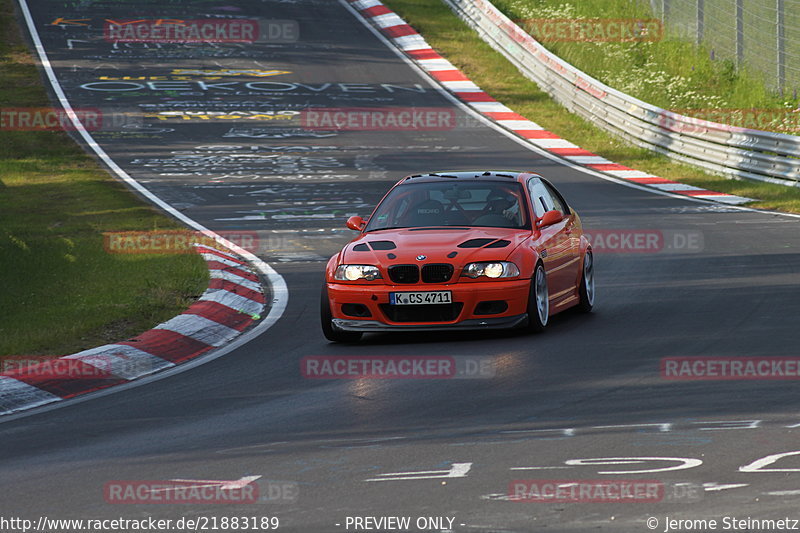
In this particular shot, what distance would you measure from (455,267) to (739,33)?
2032 cm

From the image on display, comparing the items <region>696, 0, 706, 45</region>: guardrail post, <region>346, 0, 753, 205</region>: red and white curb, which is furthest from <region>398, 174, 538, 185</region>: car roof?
<region>696, 0, 706, 45</region>: guardrail post

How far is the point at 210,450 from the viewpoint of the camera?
282 inches

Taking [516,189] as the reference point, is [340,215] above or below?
below

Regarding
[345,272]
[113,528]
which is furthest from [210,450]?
[345,272]

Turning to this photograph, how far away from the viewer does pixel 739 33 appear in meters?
29.0

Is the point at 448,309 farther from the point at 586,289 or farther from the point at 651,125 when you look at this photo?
the point at 651,125

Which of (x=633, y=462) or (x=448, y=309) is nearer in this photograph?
(x=633, y=462)

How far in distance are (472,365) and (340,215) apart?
10796 millimetres

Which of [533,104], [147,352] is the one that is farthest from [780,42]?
[147,352]

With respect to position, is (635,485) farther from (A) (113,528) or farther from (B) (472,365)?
(B) (472,365)

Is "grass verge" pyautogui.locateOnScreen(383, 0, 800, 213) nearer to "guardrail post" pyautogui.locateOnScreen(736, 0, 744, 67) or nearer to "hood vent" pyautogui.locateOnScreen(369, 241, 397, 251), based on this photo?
"guardrail post" pyautogui.locateOnScreen(736, 0, 744, 67)

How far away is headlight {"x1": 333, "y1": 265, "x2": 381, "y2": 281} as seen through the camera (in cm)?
1085

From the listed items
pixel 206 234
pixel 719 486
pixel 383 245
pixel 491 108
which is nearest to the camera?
pixel 719 486

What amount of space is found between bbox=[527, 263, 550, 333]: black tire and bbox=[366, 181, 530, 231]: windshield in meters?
0.70
